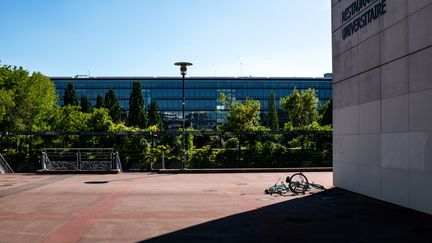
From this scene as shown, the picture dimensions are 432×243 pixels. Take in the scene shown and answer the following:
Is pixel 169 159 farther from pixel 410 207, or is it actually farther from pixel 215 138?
pixel 410 207

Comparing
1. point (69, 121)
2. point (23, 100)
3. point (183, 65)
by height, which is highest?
point (183, 65)

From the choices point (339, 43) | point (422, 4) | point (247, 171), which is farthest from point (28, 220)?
point (247, 171)

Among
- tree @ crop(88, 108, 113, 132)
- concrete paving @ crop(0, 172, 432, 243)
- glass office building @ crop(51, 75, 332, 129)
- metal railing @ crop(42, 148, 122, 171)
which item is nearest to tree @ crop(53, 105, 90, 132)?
tree @ crop(88, 108, 113, 132)

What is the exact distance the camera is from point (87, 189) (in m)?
19.1

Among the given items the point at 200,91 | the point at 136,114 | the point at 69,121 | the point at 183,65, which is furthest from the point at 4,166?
the point at 200,91

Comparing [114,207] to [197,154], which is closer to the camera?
[114,207]

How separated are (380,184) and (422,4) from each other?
607 cm

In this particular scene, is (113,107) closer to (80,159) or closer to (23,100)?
(23,100)

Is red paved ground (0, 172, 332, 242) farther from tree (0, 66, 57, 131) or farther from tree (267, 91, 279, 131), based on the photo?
tree (267, 91, 279, 131)

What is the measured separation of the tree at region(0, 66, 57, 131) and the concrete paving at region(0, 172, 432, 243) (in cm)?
2068

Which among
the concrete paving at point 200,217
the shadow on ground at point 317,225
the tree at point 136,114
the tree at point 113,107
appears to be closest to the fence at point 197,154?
the concrete paving at point 200,217

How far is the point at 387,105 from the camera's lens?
14719 millimetres

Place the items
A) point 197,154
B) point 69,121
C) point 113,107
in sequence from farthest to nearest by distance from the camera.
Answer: point 113,107
point 69,121
point 197,154

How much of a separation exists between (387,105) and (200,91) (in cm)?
11566
